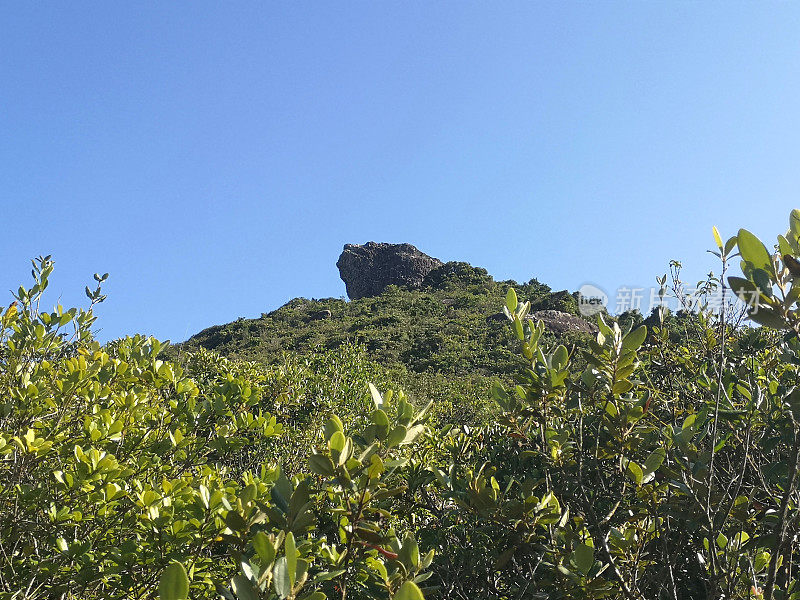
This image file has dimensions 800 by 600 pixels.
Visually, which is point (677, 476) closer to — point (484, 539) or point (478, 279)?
point (484, 539)

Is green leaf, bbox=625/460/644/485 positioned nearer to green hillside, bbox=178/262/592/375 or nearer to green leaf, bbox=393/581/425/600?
green leaf, bbox=393/581/425/600

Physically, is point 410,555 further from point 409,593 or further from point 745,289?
point 745,289

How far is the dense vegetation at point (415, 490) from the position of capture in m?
1.53

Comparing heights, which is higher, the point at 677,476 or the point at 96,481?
the point at 96,481

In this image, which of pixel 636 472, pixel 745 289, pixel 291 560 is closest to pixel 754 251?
pixel 745 289

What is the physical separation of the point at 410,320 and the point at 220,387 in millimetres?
35920

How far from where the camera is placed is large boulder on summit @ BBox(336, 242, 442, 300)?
5984cm

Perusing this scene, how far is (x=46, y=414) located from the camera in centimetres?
298

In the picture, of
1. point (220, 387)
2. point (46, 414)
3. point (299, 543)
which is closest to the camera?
point (299, 543)

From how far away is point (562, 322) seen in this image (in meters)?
36.2

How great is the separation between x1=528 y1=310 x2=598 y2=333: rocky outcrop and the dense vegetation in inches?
1281

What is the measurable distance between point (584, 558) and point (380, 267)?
60.3 m

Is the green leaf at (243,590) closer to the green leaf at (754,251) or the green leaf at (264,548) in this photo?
the green leaf at (264,548)

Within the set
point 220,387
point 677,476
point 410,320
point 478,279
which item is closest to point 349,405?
point 220,387
